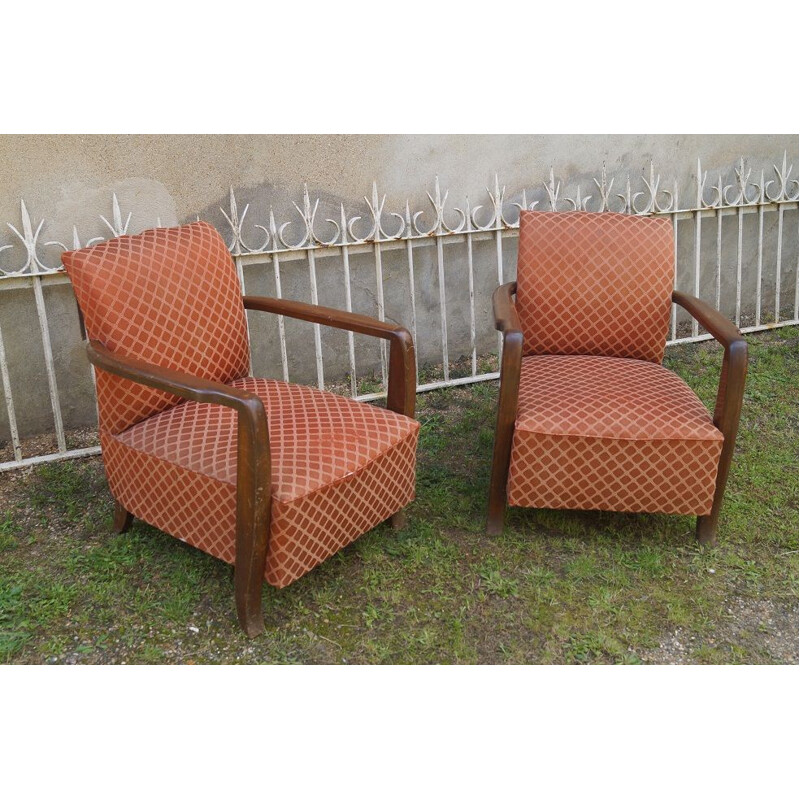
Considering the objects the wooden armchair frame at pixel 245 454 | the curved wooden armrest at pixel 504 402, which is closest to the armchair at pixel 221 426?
the wooden armchair frame at pixel 245 454

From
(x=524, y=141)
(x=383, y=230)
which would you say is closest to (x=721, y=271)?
(x=524, y=141)

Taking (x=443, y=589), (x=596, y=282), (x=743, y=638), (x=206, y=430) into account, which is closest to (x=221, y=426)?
(x=206, y=430)

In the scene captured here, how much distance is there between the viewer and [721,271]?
17.2ft

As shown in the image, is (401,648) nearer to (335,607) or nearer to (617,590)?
(335,607)

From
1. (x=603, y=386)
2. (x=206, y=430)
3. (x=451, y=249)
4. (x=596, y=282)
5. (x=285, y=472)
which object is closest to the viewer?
(x=285, y=472)

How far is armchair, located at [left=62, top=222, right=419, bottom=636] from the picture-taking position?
2.45m

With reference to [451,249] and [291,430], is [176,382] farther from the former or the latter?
[451,249]

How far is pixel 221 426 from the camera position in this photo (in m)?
2.72

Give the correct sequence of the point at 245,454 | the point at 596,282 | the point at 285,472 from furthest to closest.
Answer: the point at 596,282
the point at 285,472
the point at 245,454

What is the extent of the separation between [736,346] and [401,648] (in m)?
1.42

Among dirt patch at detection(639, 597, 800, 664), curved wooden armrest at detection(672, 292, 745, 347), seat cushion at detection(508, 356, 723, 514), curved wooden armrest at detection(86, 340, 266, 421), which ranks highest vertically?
curved wooden armrest at detection(86, 340, 266, 421)

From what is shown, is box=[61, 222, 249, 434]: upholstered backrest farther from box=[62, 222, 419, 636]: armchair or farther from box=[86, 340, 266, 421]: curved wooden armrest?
box=[86, 340, 266, 421]: curved wooden armrest

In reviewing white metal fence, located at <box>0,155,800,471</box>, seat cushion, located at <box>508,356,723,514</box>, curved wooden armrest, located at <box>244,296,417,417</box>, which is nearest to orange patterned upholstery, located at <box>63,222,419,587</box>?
curved wooden armrest, located at <box>244,296,417,417</box>

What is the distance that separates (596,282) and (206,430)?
5.13 ft
